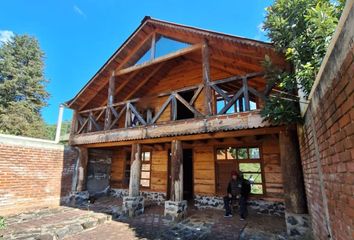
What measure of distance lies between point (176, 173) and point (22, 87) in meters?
23.8

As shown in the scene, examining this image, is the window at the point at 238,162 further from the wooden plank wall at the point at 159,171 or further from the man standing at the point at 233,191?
the wooden plank wall at the point at 159,171

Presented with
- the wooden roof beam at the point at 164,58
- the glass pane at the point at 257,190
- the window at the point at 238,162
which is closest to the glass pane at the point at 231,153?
the window at the point at 238,162

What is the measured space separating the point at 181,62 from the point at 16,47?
966 inches

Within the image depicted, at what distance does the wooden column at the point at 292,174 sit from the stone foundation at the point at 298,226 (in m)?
0.10

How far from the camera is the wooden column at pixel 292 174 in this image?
463cm

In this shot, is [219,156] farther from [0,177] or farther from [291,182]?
[0,177]

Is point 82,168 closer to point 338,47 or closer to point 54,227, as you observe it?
point 54,227

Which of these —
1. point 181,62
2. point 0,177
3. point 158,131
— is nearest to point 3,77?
point 0,177

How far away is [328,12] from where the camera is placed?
10.1ft

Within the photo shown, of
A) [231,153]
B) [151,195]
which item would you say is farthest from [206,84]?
[151,195]

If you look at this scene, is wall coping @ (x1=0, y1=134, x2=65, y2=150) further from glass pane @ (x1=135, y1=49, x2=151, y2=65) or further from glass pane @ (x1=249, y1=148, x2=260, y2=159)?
glass pane @ (x1=249, y1=148, x2=260, y2=159)

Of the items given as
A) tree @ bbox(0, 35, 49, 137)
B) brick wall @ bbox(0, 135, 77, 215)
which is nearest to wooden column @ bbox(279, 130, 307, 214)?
brick wall @ bbox(0, 135, 77, 215)

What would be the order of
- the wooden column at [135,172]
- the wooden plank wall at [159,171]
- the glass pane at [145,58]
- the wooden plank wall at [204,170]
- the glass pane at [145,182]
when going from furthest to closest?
the glass pane at [145,182] → the wooden plank wall at [159,171] → the glass pane at [145,58] → the wooden plank wall at [204,170] → the wooden column at [135,172]

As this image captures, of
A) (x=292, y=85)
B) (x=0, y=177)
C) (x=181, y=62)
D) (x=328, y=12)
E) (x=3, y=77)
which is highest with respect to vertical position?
(x=3, y=77)
